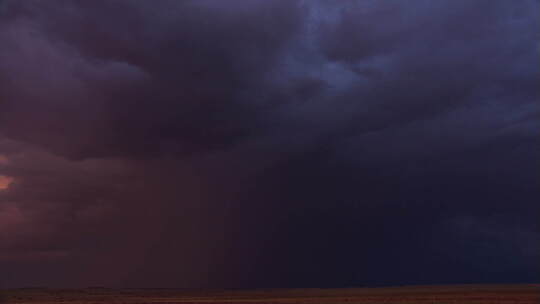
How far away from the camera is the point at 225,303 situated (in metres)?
112

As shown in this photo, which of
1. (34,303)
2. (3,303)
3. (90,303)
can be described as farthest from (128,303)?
(3,303)

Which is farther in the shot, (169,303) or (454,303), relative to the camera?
(169,303)

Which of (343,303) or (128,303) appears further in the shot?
(128,303)

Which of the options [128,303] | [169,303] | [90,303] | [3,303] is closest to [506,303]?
[169,303]

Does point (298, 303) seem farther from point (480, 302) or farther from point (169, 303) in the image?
point (480, 302)

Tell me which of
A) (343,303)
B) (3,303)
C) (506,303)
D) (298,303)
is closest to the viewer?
(506,303)

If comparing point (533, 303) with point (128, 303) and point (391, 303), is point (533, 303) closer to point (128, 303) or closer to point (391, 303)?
point (391, 303)

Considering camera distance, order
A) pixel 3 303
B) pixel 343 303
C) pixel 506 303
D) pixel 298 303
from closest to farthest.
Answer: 1. pixel 506 303
2. pixel 343 303
3. pixel 298 303
4. pixel 3 303

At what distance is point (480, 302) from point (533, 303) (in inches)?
344

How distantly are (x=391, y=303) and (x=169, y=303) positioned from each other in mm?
46099

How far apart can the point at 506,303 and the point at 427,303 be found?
13163 millimetres

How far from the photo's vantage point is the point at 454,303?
3809 inches

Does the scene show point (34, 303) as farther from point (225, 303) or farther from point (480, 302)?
point (480, 302)

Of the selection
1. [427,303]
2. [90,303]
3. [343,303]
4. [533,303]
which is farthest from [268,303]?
[533,303]
